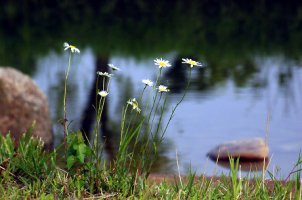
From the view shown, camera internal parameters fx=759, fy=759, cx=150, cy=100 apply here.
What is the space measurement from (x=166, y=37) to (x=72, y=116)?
763 centimetres

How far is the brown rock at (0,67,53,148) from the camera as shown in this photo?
10484 mm

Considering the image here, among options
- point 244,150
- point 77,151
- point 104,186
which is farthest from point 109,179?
point 244,150

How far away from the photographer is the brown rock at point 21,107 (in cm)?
1048

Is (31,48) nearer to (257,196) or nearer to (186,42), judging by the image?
(186,42)

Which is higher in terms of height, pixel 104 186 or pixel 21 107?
pixel 21 107

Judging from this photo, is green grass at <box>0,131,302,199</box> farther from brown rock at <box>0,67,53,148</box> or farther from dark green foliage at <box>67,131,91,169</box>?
brown rock at <box>0,67,53,148</box>

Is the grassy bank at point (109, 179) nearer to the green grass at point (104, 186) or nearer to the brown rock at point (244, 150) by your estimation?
the green grass at point (104, 186)

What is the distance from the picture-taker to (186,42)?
1839cm

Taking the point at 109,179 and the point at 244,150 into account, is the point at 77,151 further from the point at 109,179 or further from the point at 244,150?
the point at 244,150

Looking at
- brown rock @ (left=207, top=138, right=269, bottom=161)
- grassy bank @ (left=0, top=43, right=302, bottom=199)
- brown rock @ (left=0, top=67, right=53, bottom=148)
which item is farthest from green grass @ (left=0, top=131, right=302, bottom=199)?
brown rock @ (left=0, top=67, right=53, bottom=148)

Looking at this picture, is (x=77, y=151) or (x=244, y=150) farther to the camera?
(x=244, y=150)

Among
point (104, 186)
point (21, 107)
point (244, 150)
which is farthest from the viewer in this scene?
point (21, 107)

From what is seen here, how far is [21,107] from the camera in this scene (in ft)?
34.9

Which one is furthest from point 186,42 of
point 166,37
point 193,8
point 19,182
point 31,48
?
point 19,182
